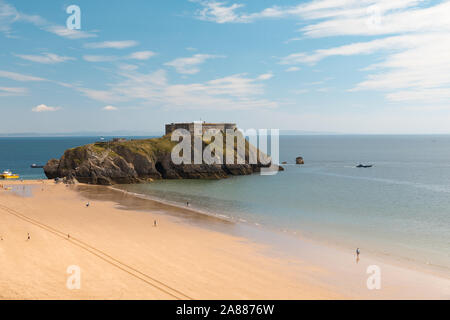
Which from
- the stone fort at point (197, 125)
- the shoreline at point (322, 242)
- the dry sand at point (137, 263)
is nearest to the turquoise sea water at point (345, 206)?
the shoreline at point (322, 242)

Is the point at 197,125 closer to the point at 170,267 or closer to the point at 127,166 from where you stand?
the point at 127,166

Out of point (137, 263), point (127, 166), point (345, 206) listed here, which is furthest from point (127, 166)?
point (137, 263)

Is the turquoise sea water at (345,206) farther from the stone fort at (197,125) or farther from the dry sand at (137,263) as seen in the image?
the stone fort at (197,125)

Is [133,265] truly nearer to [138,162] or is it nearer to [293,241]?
[293,241]

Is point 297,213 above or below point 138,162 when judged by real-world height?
below
